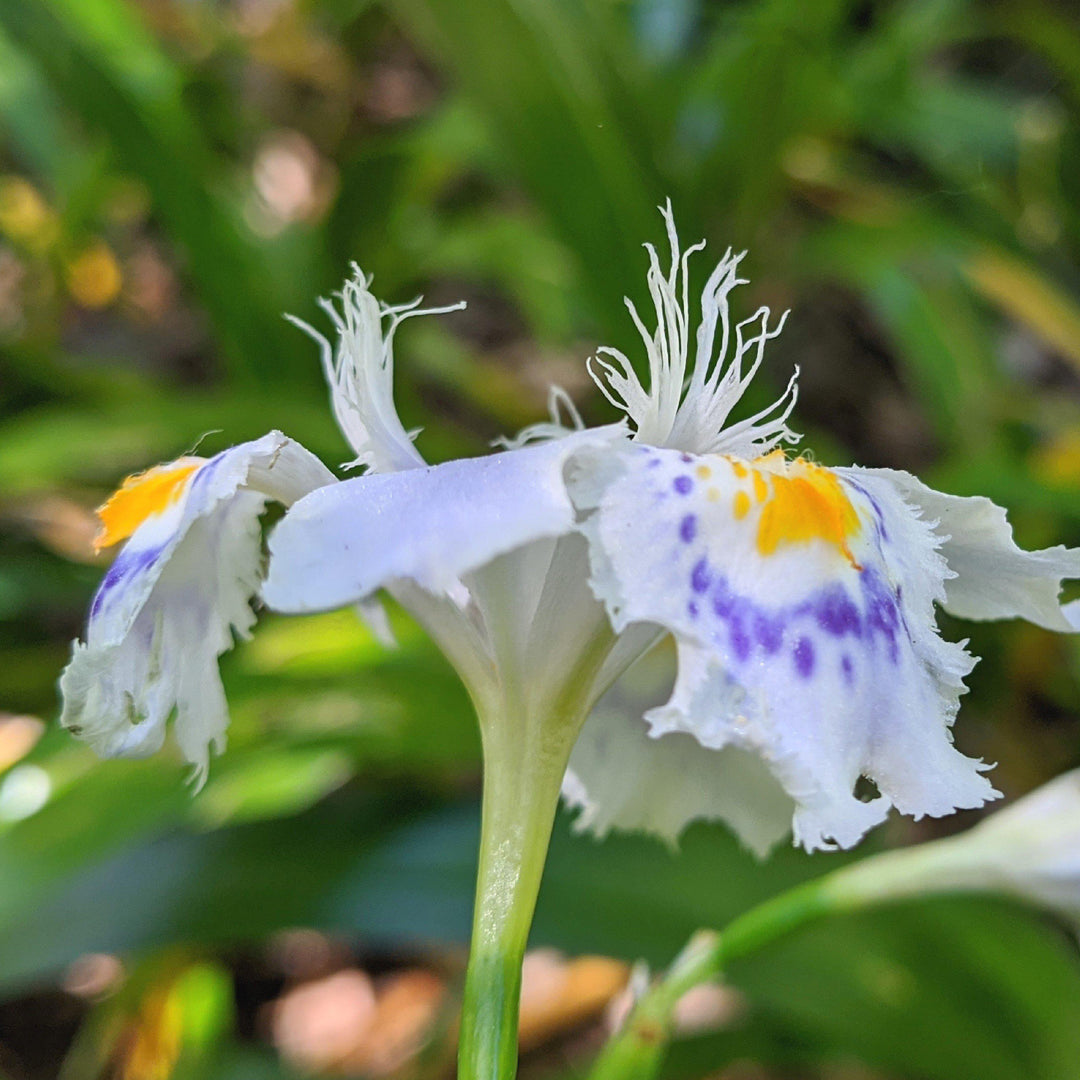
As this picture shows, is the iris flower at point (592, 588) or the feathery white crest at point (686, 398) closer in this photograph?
the iris flower at point (592, 588)

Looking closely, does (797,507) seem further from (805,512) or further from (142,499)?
(142,499)

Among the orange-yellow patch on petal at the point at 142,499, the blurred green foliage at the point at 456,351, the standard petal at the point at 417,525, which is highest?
the orange-yellow patch on petal at the point at 142,499

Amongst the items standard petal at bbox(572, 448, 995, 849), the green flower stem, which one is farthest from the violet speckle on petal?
the green flower stem

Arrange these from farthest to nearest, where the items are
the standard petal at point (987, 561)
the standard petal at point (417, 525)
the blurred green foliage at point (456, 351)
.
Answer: the blurred green foliage at point (456, 351), the standard petal at point (987, 561), the standard petal at point (417, 525)

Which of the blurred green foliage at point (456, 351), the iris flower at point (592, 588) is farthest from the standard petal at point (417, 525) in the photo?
the blurred green foliage at point (456, 351)

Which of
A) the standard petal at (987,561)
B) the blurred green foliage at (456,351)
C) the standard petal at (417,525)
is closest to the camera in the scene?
the standard petal at (417,525)

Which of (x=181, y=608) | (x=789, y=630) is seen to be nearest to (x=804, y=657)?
(x=789, y=630)

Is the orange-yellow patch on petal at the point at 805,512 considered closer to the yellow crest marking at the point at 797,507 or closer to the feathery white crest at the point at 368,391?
the yellow crest marking at the point at 797,507

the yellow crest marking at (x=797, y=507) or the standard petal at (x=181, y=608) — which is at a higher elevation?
the standard petal at (x=181, y=608)
